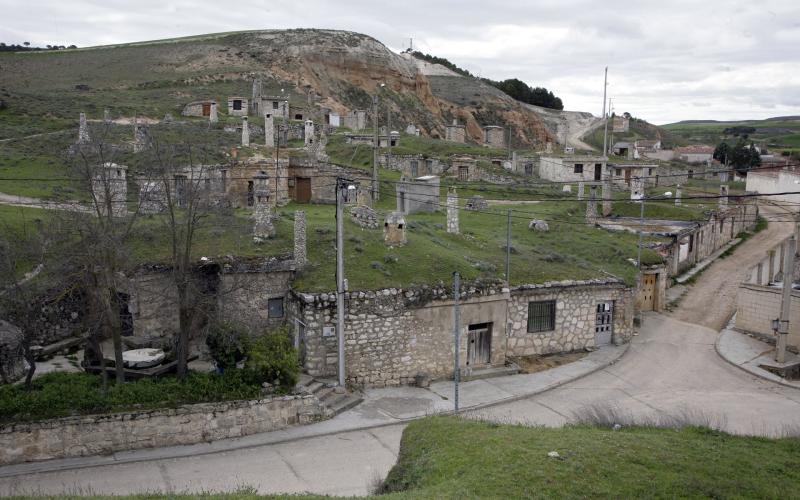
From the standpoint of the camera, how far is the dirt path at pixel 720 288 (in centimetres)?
2908

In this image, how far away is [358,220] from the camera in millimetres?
23922

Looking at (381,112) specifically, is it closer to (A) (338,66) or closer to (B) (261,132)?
(A) (338,66)

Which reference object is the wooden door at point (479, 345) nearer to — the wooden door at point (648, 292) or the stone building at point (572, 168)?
the wooden door at point (648, 292)

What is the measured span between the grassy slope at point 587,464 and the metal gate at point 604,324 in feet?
33.3

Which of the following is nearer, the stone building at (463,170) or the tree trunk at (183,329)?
the tree trunk at (183,329)

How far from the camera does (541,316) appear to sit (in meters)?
22.6

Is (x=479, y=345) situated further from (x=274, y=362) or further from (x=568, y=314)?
(x=274, y=362)

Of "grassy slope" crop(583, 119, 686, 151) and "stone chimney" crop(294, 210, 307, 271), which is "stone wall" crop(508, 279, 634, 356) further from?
"grassy slope" crop(583, 119, 686, 151)

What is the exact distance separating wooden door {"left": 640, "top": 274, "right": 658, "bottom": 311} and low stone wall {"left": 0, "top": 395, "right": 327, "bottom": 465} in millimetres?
17723

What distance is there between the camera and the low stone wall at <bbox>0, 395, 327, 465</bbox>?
47.0 feet

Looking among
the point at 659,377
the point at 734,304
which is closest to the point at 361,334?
the point at 659,377

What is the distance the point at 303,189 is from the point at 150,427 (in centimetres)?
2090

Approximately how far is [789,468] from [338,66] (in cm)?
7982

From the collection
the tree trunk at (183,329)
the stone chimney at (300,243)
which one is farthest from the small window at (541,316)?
the tree trunk at (183,329)
